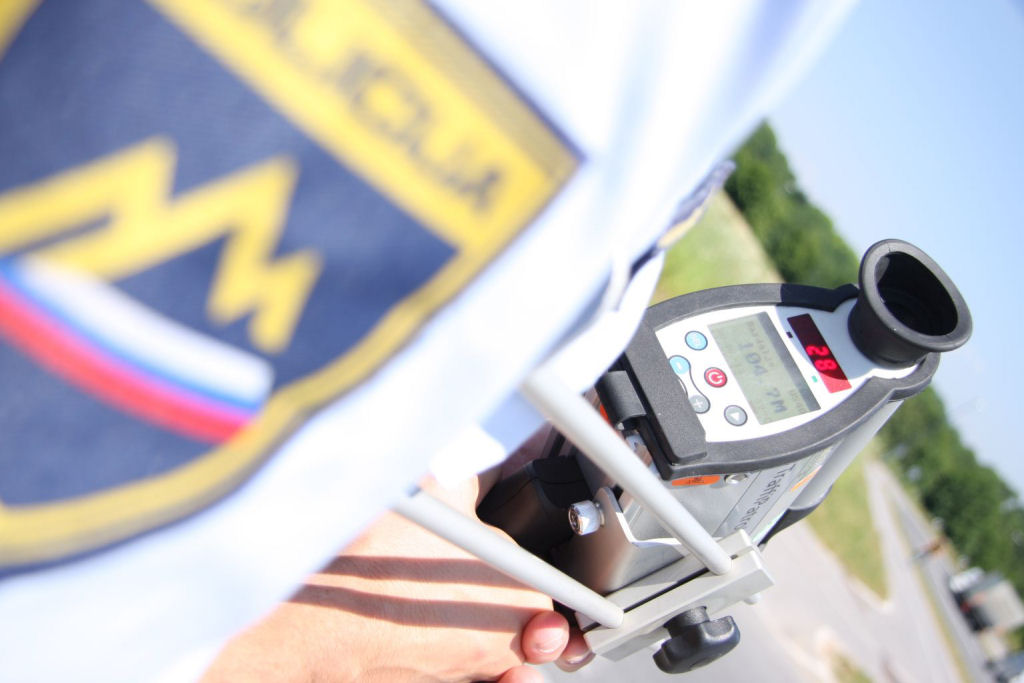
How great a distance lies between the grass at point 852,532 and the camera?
27.3 feet

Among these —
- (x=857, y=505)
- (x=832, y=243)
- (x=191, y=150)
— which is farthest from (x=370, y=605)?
(x=832, y=243)

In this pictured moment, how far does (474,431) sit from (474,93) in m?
0.28

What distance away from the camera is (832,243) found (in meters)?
17.6

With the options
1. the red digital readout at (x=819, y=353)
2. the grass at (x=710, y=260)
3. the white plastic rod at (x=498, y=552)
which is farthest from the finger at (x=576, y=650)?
the grass at (x=710, y=260)

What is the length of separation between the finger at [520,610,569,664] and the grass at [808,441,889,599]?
7.40 m

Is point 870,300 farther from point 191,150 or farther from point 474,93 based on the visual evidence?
point 191,150

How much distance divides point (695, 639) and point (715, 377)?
36 centimetres

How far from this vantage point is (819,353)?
1164 millimetres

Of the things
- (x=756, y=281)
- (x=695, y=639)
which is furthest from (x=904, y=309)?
(x=756, y=281)

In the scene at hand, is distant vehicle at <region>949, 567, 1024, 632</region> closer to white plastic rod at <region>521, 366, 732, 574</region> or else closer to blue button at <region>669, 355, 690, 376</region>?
blue button at <region>669, 355, 690, 376</region>

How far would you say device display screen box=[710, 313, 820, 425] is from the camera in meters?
1.11

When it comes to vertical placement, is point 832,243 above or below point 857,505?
above

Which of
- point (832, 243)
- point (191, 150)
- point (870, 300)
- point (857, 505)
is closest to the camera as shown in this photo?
point (191, 150)

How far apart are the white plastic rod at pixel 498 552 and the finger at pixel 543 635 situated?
0.18 feet
